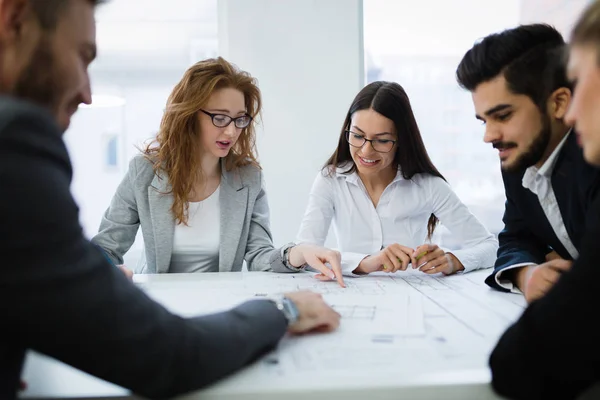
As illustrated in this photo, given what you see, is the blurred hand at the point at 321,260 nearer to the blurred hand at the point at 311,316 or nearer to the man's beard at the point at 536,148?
the blurred hand at the point at 311,316

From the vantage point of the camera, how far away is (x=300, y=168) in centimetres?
334

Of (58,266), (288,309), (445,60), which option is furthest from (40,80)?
(445,60)

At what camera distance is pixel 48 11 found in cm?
74

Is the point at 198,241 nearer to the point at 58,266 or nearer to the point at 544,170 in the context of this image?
the point at 544,170

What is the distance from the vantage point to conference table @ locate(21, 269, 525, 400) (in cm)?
83

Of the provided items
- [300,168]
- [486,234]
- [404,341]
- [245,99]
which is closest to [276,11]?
[300,168]

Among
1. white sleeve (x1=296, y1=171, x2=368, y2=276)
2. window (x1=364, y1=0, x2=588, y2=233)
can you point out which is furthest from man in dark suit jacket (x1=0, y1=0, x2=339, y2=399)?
window (x1=364, y1=0, x2=588, y2=233)

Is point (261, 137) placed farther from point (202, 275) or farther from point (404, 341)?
point (404, 341)

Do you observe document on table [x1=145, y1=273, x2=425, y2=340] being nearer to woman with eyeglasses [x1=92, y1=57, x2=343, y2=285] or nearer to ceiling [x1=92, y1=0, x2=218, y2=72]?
woman with eyeglasses [x1=92, y1=57, x2=343, y2=285]

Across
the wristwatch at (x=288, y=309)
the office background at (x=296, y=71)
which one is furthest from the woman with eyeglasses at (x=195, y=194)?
the office background at (x=296, y=71)

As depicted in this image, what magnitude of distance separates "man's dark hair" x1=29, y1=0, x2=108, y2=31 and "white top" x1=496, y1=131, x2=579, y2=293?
123cm

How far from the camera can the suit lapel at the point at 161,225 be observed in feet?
6.61

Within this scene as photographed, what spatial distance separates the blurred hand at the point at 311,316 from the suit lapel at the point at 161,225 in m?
0.99

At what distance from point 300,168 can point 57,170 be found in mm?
2657
